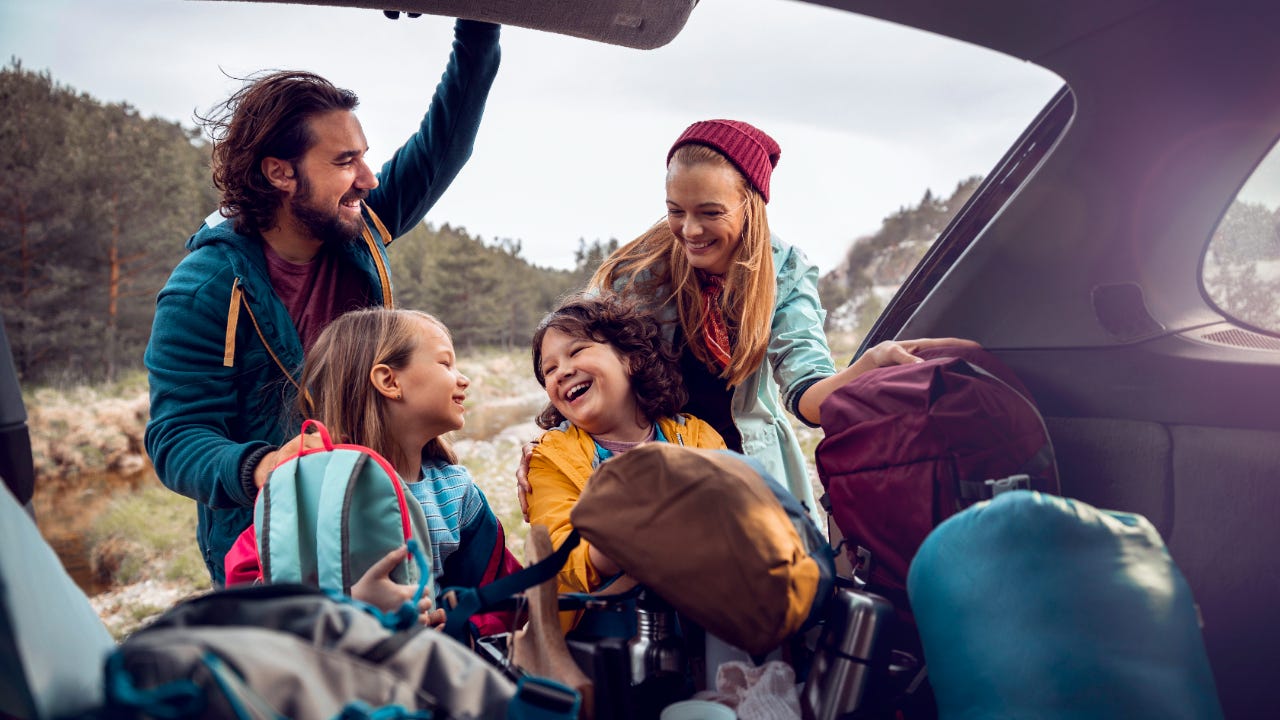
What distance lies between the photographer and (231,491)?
1.78 m

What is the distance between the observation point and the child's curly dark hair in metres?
2.29

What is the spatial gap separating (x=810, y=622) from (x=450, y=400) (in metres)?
0.97

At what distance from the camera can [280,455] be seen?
168 centimetres

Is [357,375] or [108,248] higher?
[108,248]

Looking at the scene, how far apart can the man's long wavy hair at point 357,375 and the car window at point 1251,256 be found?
208cm

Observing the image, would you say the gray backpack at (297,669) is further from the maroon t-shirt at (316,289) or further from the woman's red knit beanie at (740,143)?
the woman's red knit beanie at (740,143)

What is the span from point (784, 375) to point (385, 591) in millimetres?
1317

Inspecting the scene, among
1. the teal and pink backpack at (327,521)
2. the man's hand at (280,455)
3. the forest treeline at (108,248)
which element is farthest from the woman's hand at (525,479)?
the forest treeline at (108,248)

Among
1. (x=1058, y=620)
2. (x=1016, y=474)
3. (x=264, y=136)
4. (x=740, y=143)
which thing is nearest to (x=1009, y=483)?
(x=1016, y=474)

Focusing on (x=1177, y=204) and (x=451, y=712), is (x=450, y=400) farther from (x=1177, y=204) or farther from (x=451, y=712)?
(x=1177, y=204)

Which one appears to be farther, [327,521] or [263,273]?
[263,273]

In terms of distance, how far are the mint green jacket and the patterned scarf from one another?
11 cm

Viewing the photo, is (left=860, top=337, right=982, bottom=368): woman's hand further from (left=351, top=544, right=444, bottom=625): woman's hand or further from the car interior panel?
(left=351, top=544, right=444, bottom=625): woman's hand

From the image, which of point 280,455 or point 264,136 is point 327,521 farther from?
point 264,136
